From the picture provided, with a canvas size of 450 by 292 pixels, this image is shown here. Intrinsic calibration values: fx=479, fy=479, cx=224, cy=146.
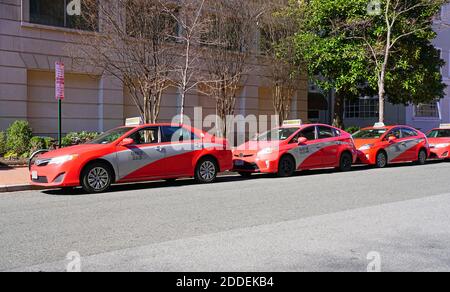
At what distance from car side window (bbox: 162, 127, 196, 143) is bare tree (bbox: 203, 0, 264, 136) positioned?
5729 millimetres

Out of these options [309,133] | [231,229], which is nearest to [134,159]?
[231,229]

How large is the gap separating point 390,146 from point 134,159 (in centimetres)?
995

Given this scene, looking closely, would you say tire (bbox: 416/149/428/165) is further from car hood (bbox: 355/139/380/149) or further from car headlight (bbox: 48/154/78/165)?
car headlight (bbox: 48/154/78/165)

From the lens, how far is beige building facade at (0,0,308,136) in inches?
707

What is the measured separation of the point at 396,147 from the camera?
56.2 feet

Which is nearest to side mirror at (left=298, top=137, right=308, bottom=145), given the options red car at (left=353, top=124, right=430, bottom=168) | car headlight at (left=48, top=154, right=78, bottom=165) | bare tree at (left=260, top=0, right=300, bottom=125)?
red car at (left=353, top=124, right=430, bottom=168)

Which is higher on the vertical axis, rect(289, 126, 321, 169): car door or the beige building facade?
the beige building facade

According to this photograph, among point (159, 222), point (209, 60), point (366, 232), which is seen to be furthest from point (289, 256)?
point (209, 60)

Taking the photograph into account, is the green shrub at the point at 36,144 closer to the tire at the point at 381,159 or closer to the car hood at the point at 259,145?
the car hood at the point at 259,145

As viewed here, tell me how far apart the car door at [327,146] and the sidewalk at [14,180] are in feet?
26.8

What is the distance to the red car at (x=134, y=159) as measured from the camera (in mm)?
10016

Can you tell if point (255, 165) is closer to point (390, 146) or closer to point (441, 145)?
point (390, 146)

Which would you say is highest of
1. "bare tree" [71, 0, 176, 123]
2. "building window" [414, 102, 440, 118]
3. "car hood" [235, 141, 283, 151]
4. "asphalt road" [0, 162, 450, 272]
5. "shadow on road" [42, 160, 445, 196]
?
"bare tree" [71, 0, 176, 123]
